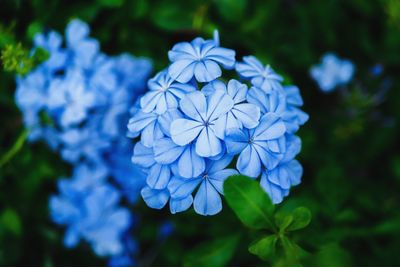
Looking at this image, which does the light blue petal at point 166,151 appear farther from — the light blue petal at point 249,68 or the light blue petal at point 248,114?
the light blue petal at point 249,68

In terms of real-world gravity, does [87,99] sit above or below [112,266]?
above

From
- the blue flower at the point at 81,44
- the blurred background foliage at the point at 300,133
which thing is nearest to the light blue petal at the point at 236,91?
the blurred background foliage at the point at 300,133

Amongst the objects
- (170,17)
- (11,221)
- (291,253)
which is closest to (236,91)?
(291,253)

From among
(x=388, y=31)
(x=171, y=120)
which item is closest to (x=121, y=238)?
(x=171, y=120)

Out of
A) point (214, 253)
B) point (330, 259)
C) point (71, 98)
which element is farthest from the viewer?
point (71, 98)

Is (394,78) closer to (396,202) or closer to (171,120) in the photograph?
(396,202)

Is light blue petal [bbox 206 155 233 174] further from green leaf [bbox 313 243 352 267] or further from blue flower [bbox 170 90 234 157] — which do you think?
green leaf [bbox 313 243 352 267]

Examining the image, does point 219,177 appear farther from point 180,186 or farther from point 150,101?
point 150,101
